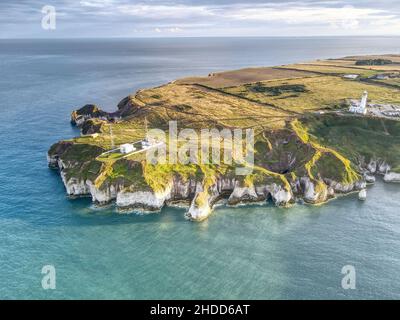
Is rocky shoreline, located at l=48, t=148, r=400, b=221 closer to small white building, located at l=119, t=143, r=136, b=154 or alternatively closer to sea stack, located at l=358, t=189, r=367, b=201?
sea stack, located at l=358, t=189, r=367, b=201

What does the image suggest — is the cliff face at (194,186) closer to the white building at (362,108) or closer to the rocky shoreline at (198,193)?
the rocky shoreline at (198,193)

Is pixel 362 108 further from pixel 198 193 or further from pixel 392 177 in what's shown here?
pixel 198 193

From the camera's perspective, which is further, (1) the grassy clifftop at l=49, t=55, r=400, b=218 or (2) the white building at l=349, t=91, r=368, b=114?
(2) the white building at l=349, t=91, r=368, b=114

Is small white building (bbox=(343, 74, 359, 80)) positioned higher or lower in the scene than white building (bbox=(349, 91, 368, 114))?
higher

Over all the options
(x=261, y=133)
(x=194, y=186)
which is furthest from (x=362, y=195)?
(x=194, y=186)

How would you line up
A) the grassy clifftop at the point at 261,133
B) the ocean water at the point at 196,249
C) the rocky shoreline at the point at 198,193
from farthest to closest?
the grassy clifftop at the point at 261,133 < the rocky shoreline at the point at 198,193 < the ocean water at the point at 196,249

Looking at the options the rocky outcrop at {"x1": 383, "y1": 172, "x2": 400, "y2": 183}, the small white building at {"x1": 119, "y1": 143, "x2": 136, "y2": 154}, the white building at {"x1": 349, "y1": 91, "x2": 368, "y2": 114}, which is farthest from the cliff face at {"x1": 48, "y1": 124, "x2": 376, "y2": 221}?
the white building at {"x1": 349, "y1": 91, "x2": 368, "y2": 114}

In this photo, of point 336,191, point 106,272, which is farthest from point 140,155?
point 336,191

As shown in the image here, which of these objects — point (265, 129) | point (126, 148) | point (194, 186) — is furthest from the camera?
point (265, 129)

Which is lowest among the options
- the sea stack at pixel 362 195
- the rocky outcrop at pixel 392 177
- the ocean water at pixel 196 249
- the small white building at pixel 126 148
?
the ocean water at pixel 196 249

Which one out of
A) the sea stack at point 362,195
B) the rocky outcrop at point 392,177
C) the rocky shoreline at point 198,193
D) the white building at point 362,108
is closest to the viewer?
the rocky shoreline at point 198,193

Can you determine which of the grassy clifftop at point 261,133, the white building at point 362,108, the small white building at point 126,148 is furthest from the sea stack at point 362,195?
the small white building at point 126,148

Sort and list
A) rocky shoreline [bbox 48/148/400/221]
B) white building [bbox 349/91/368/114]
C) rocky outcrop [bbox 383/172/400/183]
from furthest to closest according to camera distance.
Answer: white building [bbox 349/91/368/114], rocky outcrop [bbox 383/172/400/183], rocky shoreline [bbox 48/148/400/221]

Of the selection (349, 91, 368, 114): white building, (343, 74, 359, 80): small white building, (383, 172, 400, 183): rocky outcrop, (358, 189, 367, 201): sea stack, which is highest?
(343, 74, 359, 80): small white building
